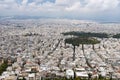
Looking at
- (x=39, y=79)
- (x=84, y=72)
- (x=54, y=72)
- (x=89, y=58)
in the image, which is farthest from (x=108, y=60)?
(x=39, y=79)

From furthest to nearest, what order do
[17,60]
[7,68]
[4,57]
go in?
[4,57]
[17,60]
[7,68]

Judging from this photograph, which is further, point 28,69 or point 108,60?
point 108,60

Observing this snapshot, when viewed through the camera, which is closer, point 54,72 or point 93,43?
point 54,72

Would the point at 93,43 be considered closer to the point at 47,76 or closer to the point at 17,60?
the point at 17,60

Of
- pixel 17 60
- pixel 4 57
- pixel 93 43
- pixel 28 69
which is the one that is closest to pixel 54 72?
pixel 28 69

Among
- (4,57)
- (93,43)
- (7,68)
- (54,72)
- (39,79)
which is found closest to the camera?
(39,79)

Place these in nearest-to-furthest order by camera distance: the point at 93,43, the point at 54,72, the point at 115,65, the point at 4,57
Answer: the point at 54,72
the point at 115,65
the point at 4,57
the point at 93,43

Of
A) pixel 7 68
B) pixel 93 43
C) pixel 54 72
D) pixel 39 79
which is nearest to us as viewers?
pixel 39 79

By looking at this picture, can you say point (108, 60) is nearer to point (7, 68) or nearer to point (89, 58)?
point (89, 58)
